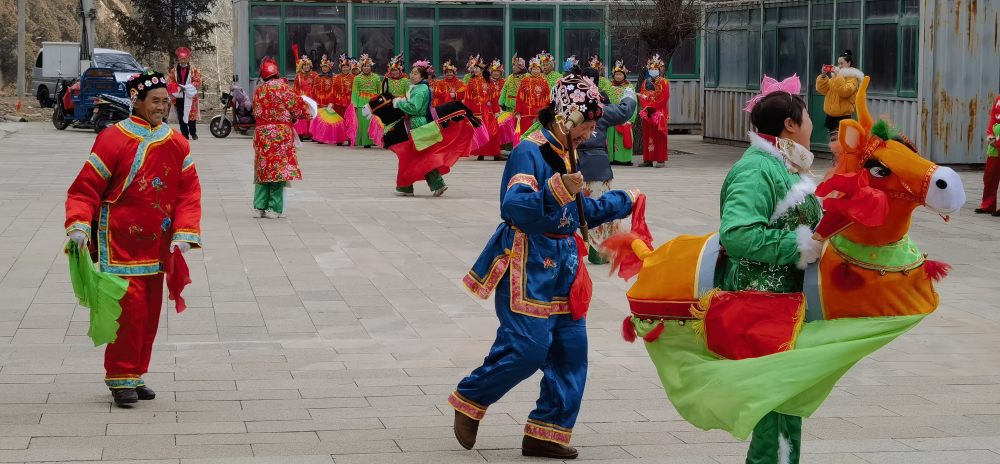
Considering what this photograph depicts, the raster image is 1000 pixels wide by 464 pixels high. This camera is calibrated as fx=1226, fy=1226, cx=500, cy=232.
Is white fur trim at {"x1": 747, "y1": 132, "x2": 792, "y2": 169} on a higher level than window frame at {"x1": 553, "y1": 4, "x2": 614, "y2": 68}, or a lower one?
lower

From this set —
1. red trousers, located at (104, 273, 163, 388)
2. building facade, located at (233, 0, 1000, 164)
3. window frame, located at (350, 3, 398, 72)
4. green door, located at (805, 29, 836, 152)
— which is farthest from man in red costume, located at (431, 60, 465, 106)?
red trousers, located at (104, 273, 163, 388)

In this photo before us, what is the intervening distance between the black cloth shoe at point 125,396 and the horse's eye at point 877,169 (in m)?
3.55

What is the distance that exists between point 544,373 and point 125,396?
2.10 metres

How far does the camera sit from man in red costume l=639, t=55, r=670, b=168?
19.2m

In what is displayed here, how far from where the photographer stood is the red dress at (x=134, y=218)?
5781 millimetres

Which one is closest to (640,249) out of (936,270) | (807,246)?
(807,246)

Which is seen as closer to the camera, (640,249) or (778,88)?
(778,88)

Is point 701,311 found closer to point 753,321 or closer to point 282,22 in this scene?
point 753,321

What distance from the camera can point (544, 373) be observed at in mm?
4891

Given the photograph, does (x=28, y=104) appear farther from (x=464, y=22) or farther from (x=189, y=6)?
(x=464, y=22)

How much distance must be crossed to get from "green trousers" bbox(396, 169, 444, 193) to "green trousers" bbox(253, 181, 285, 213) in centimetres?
264

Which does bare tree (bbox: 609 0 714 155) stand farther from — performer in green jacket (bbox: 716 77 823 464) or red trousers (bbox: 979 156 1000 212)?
performer in green jacket (bbox: 716 77 823 464)

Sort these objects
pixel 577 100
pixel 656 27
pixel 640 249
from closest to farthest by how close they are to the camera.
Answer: pixel 640 249
pixel 577 100
pixel 656 27

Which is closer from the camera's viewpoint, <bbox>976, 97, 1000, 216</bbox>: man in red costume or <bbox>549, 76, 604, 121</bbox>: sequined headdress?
<bbox>549, 76, 604, 121</bbox>: sequined headdress
